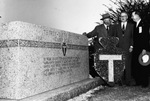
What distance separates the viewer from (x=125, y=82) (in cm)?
607

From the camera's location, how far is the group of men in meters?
5.71

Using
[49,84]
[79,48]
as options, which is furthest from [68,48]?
[49,84]

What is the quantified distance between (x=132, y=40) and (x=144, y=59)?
25.8 inches

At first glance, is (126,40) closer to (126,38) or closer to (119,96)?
(126,38)

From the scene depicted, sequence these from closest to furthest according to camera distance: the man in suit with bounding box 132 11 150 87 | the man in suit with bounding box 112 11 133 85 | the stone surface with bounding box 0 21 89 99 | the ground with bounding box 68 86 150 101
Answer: the stone surface with bounding box 0 21 89 99 → the ground with bounding box 68 86 150 101 → the man in suit with bounding box 132 11 150 87 → the man in suit with bounding box 112 11 133 85

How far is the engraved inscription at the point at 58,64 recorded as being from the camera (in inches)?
163

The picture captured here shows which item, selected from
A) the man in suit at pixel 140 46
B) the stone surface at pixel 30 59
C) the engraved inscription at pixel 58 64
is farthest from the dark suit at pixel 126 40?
the stone surface at pixel 30 59

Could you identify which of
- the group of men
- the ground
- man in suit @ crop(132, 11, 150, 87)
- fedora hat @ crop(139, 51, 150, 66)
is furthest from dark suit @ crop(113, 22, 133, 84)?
the ground

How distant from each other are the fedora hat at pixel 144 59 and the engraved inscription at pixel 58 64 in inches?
61.8

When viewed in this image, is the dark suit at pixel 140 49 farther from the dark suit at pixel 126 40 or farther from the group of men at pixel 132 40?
the dark suit at pixel 126 40

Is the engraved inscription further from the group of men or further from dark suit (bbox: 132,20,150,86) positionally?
dark suit (bbox: 132,20,150,86)

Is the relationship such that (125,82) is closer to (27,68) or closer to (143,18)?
(143,18)

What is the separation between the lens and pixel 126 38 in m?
5.93

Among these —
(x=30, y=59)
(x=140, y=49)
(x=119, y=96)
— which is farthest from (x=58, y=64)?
(x=140, y=49)
